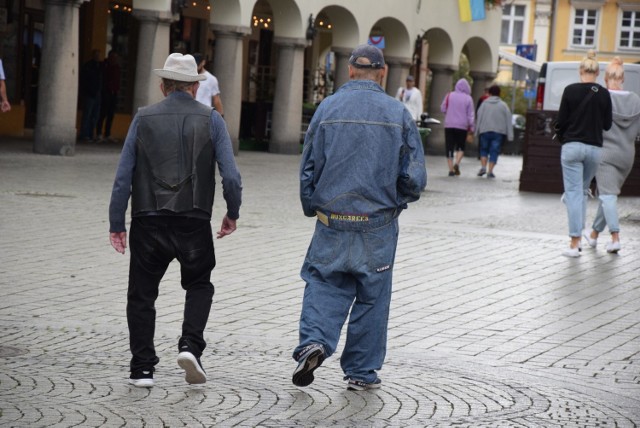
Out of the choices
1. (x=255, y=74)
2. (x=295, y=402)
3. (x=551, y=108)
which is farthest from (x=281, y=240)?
(x=255, y=74)

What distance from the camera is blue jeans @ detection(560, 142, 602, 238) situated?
13133 millimetres

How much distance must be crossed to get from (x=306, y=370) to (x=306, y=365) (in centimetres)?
2

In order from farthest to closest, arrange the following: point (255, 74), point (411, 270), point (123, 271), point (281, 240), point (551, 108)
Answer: point (255, 74), point (551, 108), point (281, 240), point (411, 270), point (123, 271)

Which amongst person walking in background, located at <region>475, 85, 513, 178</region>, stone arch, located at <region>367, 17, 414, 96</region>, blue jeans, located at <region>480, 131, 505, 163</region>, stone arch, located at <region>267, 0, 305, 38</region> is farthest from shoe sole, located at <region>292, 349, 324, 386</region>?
stone arch, located at <region>367, 17, 414, 96</region>

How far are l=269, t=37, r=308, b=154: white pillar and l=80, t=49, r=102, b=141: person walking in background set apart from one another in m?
3.95

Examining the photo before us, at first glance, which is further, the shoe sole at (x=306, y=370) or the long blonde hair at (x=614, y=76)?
the long blonde hair at (x=614, y=76)

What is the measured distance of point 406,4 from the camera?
35562mm

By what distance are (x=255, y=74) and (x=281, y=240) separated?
22.1m

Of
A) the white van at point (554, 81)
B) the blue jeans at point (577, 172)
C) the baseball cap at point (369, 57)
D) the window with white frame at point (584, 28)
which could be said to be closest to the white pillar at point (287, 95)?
the white van at point (554, 81)

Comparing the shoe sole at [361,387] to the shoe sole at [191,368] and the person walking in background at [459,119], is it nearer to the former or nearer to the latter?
the shoe sole at [191,368]

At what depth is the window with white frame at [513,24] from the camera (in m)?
81.5

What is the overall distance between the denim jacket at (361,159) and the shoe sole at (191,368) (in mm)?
925

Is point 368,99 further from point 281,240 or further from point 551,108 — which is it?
point 551,108

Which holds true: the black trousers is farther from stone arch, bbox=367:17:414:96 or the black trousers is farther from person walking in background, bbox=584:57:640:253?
stone arch, bbox=367:17:414:96
